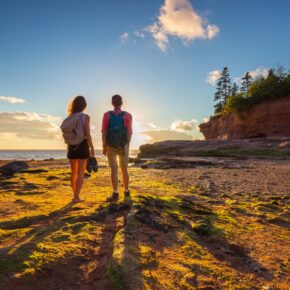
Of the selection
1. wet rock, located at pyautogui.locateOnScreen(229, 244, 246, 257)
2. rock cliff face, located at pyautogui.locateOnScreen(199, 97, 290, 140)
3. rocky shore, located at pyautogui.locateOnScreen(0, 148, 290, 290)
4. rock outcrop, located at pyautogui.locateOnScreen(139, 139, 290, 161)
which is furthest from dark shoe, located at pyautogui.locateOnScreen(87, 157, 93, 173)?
rock cliff face, located at pyautogui.locateOnScreen(199, 97, 290, 140)

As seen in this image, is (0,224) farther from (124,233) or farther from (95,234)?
(124,233)

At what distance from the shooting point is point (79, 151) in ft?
19.0

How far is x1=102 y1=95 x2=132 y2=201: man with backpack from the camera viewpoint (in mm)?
5816

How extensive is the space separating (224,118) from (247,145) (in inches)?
1199

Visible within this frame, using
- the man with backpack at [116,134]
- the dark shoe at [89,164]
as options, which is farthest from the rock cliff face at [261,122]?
the dark shoe at [89,164]

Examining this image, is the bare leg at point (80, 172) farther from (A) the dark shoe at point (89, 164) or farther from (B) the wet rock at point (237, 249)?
(B) the wet rock at point (237, 249)

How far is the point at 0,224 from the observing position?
12.0ft

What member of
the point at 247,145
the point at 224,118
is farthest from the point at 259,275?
the point at 224,118

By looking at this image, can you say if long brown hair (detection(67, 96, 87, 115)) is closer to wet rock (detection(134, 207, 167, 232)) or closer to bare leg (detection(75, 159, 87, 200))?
bare leg (detection(75, 159, 87, 200))

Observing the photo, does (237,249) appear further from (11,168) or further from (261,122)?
(261,122)

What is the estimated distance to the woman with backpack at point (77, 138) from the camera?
5.71m

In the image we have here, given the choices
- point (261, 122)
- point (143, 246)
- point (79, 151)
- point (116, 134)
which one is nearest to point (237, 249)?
point (143, 246)

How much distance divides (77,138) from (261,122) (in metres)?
49.5

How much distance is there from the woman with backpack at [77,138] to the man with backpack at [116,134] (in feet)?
1.36
